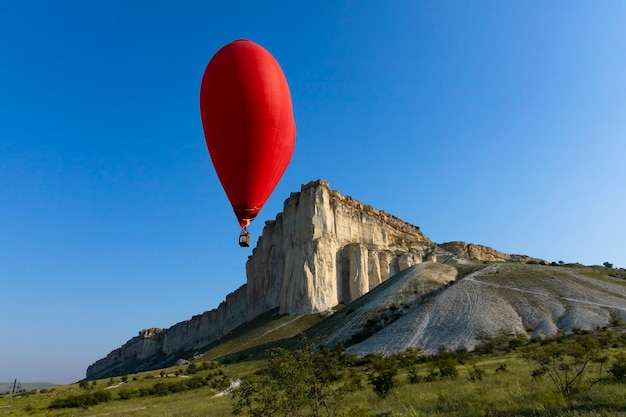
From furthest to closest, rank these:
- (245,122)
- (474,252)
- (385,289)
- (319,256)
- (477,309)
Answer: (474,252) < (319,256) < (385,289) < (477,309) < (245,122)

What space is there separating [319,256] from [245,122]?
72.1 metres

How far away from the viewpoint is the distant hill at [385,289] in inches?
1875

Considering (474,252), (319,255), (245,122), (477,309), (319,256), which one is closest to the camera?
(245,122)

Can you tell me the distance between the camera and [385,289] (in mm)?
70812

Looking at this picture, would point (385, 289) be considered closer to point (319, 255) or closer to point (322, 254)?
point (319, 255)

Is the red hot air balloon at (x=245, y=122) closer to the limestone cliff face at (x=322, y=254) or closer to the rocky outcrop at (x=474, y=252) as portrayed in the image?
the limestone cliff face at (x=322, y=254)

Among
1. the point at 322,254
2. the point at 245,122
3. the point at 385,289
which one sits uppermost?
the point at 322,254

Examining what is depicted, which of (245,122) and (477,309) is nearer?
(245,122)

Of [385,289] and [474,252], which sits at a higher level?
[474,252]

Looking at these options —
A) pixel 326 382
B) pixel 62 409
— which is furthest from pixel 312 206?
pixel 326 382

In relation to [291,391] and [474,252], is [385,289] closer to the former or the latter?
[291,391]

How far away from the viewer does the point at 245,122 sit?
65.4 feet

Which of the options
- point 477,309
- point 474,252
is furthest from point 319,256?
point 474,252

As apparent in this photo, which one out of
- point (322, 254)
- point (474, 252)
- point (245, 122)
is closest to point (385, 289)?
point (322, 254)
